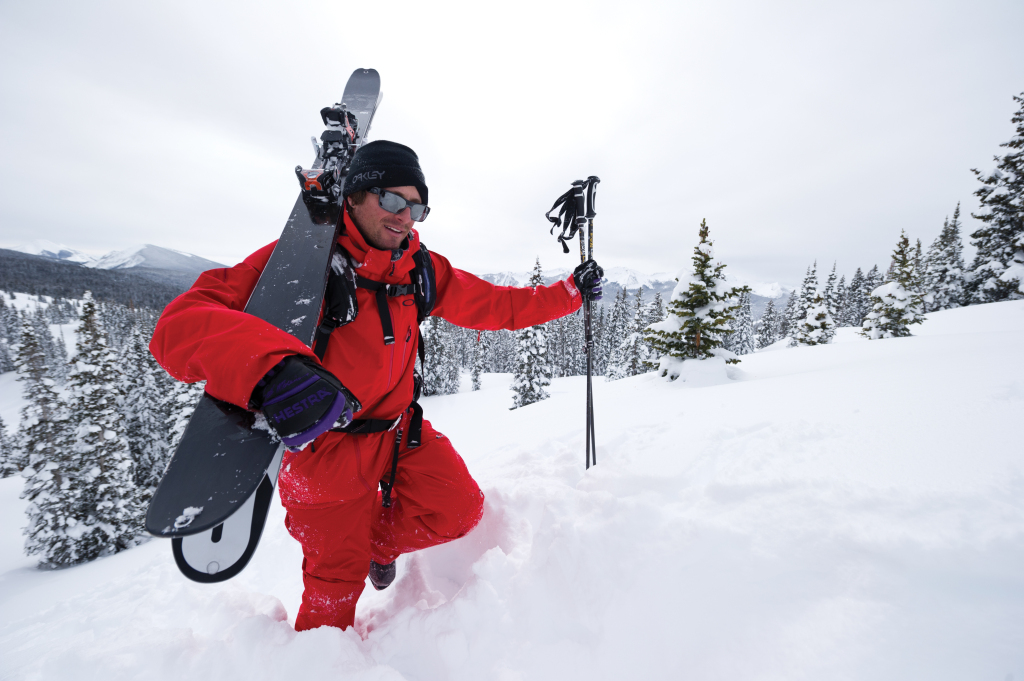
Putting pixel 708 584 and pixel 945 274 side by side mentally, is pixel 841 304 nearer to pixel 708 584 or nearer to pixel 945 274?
pixel 945 274

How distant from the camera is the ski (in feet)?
5.13

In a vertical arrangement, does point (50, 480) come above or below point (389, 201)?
below

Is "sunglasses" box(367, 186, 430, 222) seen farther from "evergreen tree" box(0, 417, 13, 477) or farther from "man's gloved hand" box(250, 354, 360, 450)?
"evergreen tree" box(0, 417, 13, 477)

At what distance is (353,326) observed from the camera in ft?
7.54

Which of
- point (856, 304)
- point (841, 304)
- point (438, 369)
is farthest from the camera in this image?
point (856, 304)

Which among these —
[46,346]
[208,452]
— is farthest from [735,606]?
[46,346]

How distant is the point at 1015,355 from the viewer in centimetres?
371

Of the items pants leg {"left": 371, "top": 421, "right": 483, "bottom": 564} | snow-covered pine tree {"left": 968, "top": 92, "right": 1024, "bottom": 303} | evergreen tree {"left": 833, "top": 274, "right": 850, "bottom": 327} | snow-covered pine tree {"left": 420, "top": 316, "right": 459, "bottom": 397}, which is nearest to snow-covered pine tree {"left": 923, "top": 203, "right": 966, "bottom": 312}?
snow-covered pine tree {"left": 968, "top": 92, "right": 1024, "bottom": 303}

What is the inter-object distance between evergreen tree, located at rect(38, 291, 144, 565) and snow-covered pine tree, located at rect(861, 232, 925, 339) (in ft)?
119

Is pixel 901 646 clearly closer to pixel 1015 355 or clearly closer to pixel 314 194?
pixel 314 194

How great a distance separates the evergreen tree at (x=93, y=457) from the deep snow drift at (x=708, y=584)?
16980 mm

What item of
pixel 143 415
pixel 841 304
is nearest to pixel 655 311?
pixel 841 304

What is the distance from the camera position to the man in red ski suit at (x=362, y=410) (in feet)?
5.41

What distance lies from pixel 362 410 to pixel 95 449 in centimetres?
2001
